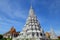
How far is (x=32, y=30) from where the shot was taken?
173 ft

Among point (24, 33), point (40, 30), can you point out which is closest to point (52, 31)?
point (40, 30)

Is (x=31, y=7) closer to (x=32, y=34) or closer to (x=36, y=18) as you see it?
(x=36, y=18)

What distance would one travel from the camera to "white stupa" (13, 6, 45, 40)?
164ft

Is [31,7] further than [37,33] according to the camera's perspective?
Yes

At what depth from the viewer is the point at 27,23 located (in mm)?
54719

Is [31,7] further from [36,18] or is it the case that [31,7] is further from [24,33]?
[24,33]

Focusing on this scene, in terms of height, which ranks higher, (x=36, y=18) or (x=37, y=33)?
(x=36, y=18)

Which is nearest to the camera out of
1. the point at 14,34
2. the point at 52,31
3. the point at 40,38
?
the point at 40,38

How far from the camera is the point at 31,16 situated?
55.5 meters

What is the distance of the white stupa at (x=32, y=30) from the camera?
5012 centimetres

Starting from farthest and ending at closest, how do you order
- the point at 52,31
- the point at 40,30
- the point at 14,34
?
the point at 14,34 < the point at 52,31 < the point at 40,30

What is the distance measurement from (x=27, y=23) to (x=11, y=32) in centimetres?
1451

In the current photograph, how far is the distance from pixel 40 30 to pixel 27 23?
5.47 m

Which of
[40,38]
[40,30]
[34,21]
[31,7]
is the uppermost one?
[31,7]
